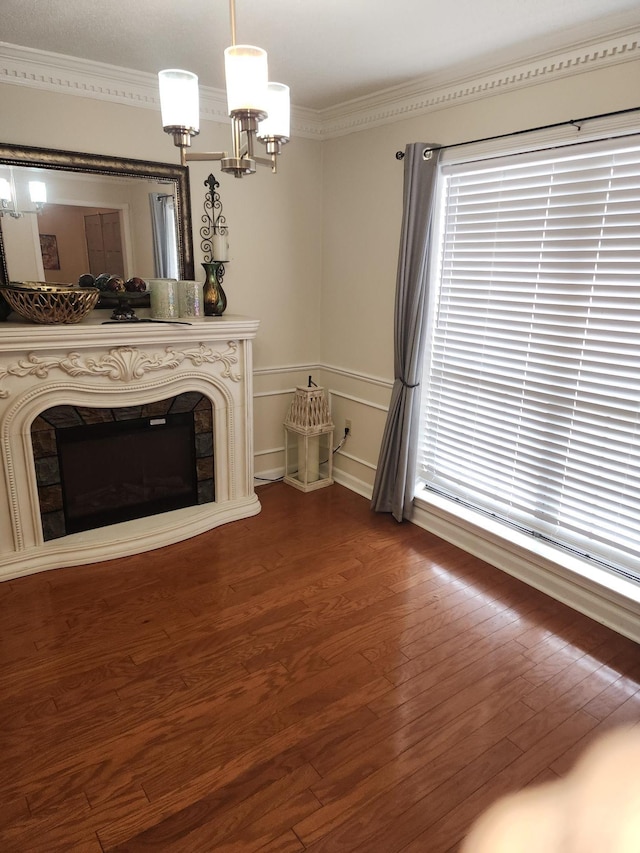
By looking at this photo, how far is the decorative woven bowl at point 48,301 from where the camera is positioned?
9.04ft

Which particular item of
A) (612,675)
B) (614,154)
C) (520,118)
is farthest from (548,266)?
(612,675)

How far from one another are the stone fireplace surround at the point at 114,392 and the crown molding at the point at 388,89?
1226 mm

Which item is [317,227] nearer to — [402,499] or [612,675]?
[402,499]

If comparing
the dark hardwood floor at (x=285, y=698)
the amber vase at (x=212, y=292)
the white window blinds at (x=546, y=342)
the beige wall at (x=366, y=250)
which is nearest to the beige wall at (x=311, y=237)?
the beige wall at (x=366, y=250)

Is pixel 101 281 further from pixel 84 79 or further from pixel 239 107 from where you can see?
pixel 239 107

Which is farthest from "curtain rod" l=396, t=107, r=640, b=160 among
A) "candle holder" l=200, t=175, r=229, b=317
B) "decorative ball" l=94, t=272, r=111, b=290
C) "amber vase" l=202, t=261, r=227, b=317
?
"decorative ball" l=94, t=272, r=111, b=290

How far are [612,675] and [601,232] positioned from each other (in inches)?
75.4

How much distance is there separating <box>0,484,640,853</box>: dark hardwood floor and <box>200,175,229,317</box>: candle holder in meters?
1.55

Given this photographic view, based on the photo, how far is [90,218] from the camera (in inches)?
123

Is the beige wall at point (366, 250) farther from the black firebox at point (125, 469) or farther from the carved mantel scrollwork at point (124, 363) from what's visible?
the black firebox at point (125, 469)

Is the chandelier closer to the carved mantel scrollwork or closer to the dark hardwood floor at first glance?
the carved mantel scrollwork

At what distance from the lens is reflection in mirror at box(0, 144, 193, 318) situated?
293 cm

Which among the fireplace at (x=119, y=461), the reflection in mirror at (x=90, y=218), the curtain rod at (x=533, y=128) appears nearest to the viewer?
the curtain rod at (x=533, y=128)

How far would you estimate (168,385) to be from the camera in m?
3.30
